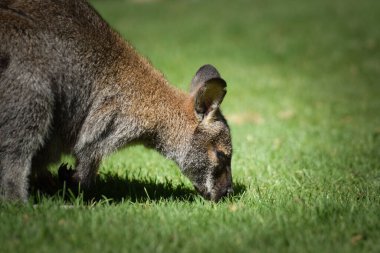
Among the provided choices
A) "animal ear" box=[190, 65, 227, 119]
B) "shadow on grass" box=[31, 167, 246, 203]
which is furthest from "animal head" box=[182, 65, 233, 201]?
"shadow on grass" box=[31, 167, 246, 203]

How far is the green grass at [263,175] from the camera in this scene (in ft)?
13.2

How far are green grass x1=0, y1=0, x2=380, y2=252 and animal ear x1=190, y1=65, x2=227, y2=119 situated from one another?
1.03m

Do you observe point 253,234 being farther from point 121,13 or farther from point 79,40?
point 121,13

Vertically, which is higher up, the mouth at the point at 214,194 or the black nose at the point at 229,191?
the black nose at the point at 229,191

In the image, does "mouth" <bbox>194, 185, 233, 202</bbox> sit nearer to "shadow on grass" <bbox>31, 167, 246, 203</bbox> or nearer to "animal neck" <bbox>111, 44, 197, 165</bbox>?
"shadow on grass" <bbox>31, 167, 246, 203</bbox>

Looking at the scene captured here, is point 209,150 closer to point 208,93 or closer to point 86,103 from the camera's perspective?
point 208,93

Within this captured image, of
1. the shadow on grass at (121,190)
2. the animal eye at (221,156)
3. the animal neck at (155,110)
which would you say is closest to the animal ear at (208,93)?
the animal neck at (155,110)

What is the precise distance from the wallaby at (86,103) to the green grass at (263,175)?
405 mm

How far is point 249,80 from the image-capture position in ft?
49.0

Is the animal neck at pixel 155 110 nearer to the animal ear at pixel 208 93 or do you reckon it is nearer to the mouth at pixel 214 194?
the animal ear at pixel 208 93

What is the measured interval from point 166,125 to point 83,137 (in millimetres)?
910

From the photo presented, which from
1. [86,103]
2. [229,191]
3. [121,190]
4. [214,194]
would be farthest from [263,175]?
[86,103]

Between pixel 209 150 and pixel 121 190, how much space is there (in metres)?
1.16

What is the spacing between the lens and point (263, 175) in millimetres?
6719
